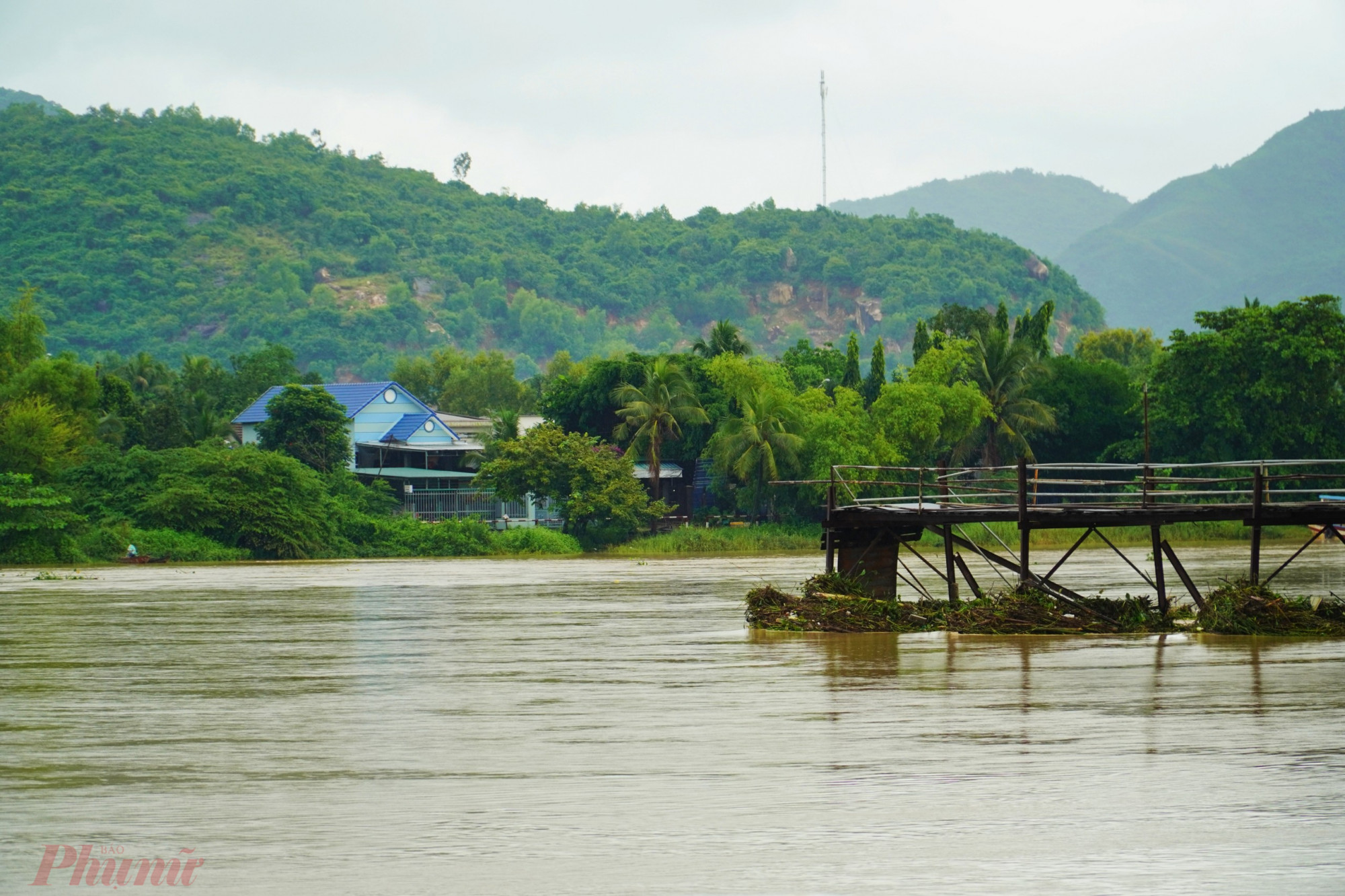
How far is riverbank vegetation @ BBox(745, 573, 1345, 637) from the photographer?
22141 millimetres

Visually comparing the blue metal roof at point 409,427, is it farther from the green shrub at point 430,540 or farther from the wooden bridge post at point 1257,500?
the wooden bridge post at point 1257,500

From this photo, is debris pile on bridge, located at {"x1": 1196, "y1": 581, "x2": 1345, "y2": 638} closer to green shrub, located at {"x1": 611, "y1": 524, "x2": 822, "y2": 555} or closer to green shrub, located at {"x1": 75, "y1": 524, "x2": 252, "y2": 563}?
green shrub, located at {"x1": 611, "y1": 524, "x2": 822, "y2": 555}

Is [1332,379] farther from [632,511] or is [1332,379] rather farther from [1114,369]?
[632,511]

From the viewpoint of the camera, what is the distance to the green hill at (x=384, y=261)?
6048 inches

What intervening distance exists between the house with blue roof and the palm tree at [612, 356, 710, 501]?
8.24 m

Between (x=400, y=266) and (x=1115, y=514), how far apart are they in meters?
158

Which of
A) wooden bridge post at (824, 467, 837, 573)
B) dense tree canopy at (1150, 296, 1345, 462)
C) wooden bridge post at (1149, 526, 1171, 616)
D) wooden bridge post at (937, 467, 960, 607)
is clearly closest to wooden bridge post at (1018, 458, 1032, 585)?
wooden bridge post at (937, 467, 960, 607)

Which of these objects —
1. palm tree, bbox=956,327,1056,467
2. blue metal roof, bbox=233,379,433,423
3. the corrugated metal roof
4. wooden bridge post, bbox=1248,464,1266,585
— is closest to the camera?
wooden bridge post, bbox=1248,464,1266,585

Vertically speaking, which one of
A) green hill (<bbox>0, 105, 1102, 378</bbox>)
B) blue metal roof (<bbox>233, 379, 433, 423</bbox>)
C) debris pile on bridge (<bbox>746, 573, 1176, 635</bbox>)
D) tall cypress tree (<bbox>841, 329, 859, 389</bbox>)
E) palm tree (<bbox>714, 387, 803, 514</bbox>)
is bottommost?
debris pile on bridge (<bbox>746, 573, 1176, 635</bbox>)

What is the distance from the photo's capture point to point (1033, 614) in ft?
75.8

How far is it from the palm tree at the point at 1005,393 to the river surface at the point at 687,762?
4157cm

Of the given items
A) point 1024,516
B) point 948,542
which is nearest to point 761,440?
point 948,542

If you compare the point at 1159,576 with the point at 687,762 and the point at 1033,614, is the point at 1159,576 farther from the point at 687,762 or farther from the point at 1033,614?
the point at 687,762

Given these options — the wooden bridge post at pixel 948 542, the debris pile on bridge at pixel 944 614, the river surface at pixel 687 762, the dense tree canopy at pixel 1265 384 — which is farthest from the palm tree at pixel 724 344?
the river surface at pixel 687 762
